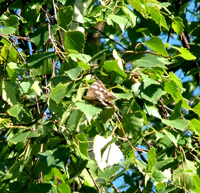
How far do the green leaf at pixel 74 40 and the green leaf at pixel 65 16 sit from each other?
0.28 feet

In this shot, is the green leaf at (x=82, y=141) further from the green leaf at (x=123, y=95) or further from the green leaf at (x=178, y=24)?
the green leaf at (x=178, y=24)

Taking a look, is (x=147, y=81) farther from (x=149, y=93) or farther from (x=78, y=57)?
(x=78, y=57)

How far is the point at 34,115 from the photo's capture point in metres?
2.36

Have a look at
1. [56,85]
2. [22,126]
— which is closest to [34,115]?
[22,126]

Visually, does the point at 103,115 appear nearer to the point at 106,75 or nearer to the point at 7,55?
the point at 106,75

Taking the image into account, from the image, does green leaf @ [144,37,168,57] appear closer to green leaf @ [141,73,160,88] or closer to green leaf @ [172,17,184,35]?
green leaf @ [141,73,160,88]

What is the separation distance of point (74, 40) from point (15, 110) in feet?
1.07

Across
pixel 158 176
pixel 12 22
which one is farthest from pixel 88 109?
pixel 12 22

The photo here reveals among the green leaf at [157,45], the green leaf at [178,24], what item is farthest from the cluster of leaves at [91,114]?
the green leaf at [178,24]

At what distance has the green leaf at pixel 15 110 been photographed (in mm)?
1823

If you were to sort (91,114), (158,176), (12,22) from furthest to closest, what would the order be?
(12,22) < (158,176) < (91,114)

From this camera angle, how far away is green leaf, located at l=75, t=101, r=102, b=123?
4.67ft

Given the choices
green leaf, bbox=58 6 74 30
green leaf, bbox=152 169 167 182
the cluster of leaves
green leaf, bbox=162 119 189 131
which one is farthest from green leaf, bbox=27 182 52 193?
green leaf, bbox=58 6 74 30

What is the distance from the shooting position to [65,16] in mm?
1824
